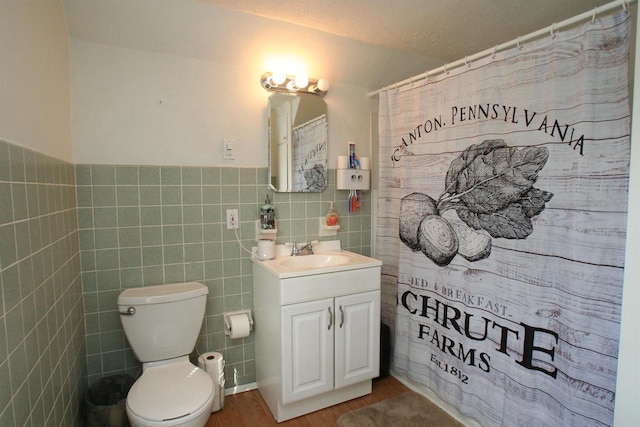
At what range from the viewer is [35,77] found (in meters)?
1.25

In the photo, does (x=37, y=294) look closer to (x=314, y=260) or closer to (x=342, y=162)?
(x=314, y=260)

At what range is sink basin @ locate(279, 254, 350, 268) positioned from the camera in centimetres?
224

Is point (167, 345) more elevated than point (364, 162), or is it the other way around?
point (364, 162)

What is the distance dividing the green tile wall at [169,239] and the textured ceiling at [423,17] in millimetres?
947

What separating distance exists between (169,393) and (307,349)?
726 millimetres

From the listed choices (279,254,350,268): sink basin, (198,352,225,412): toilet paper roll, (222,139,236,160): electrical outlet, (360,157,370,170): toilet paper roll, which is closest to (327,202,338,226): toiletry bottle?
(279,254,350,268): sink basin

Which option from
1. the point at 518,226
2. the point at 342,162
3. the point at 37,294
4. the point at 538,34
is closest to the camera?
the point at 37,294

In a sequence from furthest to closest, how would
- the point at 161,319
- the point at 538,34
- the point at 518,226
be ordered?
the point at 161,319
the point at 518,226
the point at 538,34

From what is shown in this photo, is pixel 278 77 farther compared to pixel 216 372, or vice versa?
pixel 278 77

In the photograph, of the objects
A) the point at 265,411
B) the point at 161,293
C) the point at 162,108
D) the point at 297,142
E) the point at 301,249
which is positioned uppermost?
the point at 162,108

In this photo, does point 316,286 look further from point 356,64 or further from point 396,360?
point 356,64

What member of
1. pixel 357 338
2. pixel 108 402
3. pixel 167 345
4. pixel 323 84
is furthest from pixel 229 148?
pixel 108 402

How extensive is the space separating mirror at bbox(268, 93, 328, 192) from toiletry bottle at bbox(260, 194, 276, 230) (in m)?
0.14

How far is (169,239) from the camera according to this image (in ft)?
6.67
